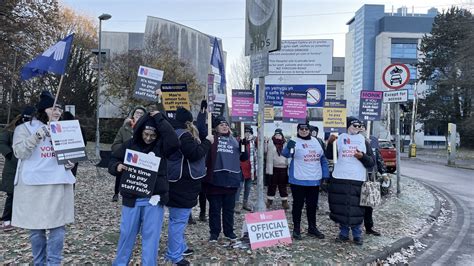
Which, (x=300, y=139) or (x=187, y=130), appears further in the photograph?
(x=300, y=139)

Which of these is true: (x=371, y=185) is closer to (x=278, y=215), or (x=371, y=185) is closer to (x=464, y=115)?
(x=278, y=215)

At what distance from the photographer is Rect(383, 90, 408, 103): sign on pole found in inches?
443

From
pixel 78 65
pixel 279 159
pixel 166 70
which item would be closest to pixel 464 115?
pixel 166 70

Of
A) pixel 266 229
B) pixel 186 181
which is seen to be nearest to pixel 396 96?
pixel 266 229

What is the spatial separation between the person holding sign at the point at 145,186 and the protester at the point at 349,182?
3147 mm

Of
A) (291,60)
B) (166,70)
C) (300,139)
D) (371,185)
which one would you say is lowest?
(371,185)

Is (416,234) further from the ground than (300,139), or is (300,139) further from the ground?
(300,139)

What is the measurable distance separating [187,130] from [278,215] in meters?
2.00

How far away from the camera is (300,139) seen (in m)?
6.93

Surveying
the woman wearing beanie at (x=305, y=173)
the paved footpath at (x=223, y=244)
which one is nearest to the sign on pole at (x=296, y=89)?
the paved footpath at (x=223, y=244)

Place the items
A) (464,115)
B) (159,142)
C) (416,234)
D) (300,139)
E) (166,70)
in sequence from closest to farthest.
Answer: (159,142) < (300,139) < (416,234) < (166,70) < (464,115)

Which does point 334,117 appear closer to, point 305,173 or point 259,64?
point 305,173

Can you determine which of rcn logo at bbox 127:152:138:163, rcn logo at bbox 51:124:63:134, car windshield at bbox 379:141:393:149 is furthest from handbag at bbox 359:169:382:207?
car windshield at bbox 379:141:393:149

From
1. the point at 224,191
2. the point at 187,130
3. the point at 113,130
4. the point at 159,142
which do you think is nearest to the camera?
the point at 159,142
